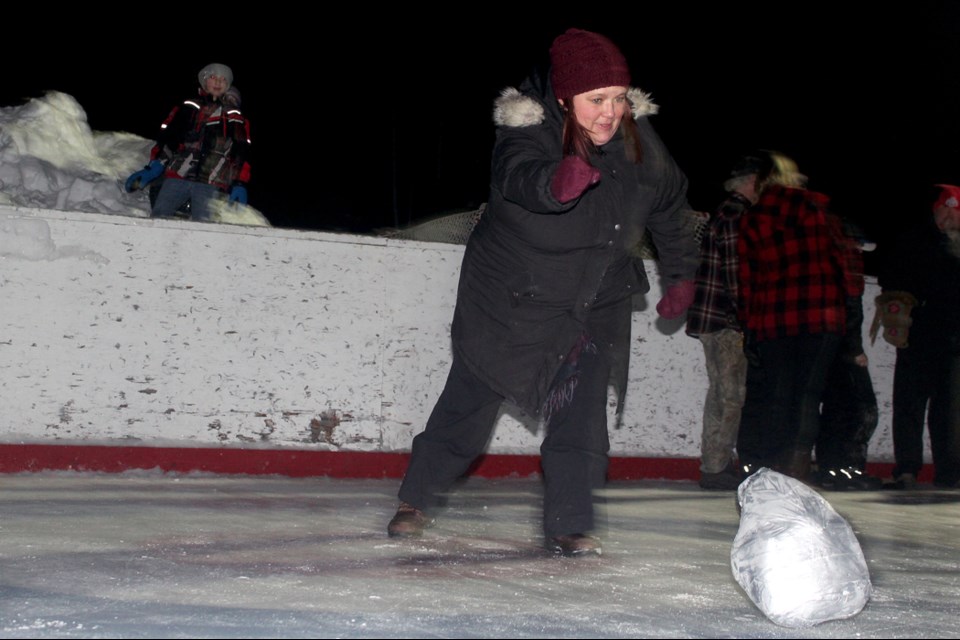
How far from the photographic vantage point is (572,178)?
247 cm

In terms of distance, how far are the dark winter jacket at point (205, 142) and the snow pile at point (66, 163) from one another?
0.20 m

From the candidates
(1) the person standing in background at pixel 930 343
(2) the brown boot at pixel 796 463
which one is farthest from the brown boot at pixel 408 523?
(1) the person standing in background at pixel 930 343

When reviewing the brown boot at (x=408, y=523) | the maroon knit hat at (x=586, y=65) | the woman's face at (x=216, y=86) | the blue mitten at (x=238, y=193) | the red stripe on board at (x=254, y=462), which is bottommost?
the red stripe on board at (x=254, y=462)

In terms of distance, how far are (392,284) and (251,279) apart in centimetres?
65

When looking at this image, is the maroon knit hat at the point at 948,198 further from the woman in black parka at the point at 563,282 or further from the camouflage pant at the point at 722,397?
the woman in black parka at the point at 563,282

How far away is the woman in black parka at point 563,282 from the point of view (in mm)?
2797

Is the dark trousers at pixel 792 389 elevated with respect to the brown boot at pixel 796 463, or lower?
elevated

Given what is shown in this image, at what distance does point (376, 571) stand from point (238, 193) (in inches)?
139

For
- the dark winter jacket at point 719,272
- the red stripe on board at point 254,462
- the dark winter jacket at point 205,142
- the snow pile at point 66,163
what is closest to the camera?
the red stripe on board at point 254,462

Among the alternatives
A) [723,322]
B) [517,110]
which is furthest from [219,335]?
[517,110]

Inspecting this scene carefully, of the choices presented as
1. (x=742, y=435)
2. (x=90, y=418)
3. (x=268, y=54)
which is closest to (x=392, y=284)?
(x=90, y=418)

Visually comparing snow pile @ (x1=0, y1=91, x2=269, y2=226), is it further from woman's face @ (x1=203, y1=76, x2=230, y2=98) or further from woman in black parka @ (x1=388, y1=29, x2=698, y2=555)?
woman in black parka @ (x1=388, y1=29, x2=698, y2=555)

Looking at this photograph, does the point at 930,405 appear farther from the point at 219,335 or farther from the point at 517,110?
the point at 517,110

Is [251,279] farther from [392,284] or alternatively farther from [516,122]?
[516,122]
